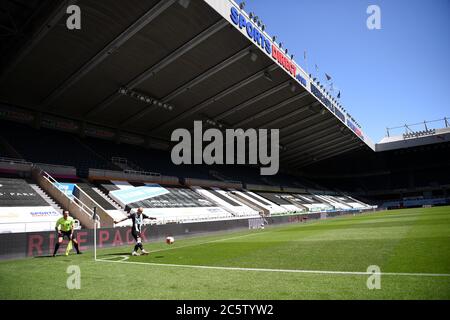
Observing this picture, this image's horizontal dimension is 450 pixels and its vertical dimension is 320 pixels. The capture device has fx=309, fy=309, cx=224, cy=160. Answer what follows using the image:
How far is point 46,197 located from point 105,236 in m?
7.39

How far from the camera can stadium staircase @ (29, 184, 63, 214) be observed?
803 inches

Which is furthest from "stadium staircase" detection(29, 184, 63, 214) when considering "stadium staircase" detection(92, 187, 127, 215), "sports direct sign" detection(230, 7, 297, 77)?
"sports direct sign" detection(230, 7, 297, 77)

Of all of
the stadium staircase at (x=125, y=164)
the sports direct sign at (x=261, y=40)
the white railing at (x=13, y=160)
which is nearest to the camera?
the sports direct sign at (x=261, y=40)

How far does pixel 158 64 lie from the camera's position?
23.7m

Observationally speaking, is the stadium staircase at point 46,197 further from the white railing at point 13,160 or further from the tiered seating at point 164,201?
the tiered seating at point 164,201

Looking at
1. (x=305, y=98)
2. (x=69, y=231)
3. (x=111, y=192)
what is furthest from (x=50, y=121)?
(x=305, y=98)

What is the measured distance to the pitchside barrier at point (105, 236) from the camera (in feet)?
43.3

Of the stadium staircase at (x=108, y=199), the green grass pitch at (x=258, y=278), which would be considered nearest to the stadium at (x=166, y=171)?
the green grass pitch at (x=258, y=278)

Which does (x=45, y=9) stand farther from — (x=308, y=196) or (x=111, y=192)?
(x=308, y=196)

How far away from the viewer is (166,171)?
122ft

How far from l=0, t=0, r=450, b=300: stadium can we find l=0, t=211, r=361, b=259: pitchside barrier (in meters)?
0.08

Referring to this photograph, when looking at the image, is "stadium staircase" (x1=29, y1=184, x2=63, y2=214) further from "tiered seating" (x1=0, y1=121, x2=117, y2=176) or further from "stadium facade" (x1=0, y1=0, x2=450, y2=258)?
"tiered seating" (x1=0, y1=121, x2=117, y2=176)

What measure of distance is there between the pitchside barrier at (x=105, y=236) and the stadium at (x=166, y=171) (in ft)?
0.25
